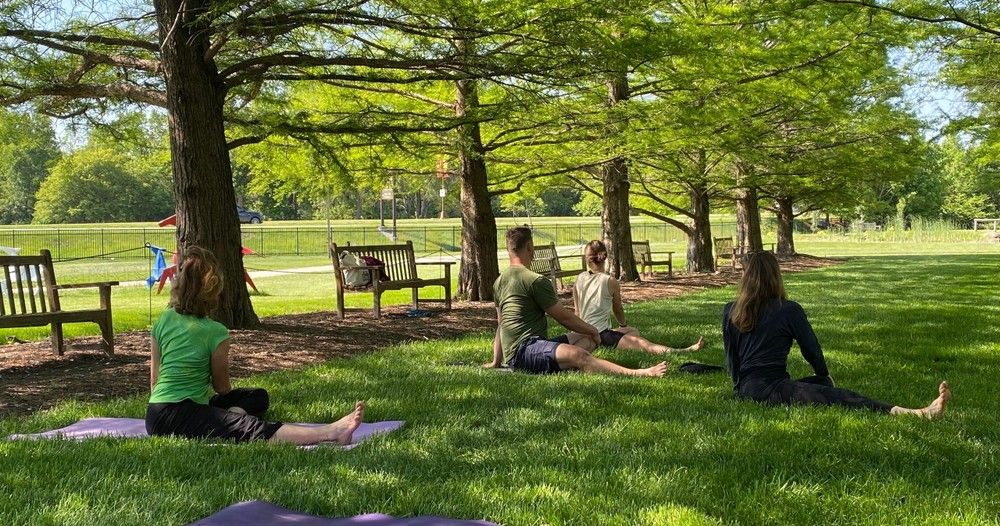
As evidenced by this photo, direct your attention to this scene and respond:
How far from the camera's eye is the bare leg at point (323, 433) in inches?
193

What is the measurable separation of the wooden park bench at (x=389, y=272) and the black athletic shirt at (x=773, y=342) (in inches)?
269

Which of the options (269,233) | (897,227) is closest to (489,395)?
(269,233)

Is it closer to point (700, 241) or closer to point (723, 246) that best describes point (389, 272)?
point (700, 241)

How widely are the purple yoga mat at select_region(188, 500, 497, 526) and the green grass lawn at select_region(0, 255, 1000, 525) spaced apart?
Answer: 92 mm

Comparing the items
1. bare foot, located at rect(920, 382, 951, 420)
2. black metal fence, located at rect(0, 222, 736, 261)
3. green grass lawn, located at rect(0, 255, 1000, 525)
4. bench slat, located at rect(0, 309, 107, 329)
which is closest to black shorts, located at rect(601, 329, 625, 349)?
green grass lawn, located at rect(0, 255, 1000, 525)

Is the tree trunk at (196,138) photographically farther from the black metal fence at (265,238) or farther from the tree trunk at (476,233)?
the black metal fence at (265,238)

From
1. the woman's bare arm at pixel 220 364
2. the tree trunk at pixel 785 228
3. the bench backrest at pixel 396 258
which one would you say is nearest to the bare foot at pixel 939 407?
the woman's bare arm at pixel 220 364

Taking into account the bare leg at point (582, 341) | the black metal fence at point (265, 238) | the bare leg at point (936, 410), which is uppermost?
the black metal fence at point (265, 238)

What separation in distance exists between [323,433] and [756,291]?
9.53ft

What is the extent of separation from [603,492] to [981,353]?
250 inches

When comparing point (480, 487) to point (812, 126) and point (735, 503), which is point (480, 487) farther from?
point (812, 126)

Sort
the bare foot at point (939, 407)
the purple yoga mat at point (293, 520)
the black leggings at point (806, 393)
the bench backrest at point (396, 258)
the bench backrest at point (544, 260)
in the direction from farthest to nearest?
the bench backrest at point (544, 260), the bench backrest at point (396, 258), the black leggings at point (806, 393), the bare foot at point (939, 407), the purple yoga mat at point (293, 520)

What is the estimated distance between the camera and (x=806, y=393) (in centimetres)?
566

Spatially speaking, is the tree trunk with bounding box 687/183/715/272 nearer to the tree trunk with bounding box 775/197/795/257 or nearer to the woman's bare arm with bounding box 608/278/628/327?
the tree trunk with bounding box 775/197/795/257
